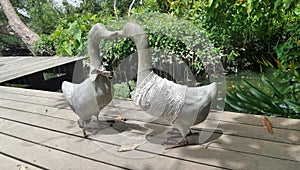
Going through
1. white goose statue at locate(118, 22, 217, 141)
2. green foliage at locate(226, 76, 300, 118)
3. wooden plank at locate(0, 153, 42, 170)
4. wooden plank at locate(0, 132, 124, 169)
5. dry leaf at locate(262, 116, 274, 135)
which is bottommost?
green foliage at locate(226, 76, 300, 118)

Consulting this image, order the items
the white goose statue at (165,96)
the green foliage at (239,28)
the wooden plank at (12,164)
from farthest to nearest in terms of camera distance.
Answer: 1. the green foliage at (239,28)
2. the wooden plank at (12,164)
3. the white goose statue at (165,96)

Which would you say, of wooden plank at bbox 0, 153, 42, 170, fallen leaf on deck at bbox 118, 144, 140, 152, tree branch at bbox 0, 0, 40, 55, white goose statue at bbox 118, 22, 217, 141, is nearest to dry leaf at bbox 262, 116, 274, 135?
white goose statue at bbox 118, 22, 217, 141

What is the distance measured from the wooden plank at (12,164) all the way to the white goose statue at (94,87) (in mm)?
327

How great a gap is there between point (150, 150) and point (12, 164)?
644 mm

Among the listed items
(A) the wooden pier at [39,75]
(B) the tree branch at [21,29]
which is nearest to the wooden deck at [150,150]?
(A) the wooden pier at [39,75]

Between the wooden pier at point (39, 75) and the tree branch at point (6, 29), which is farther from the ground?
the tree branch at point (6, 29)

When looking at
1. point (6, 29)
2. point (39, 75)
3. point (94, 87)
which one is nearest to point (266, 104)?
point (94, 87)

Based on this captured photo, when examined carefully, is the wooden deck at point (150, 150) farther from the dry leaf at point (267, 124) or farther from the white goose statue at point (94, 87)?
the white goose statue at point (94, 87)

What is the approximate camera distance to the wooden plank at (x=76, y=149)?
105 centimetres

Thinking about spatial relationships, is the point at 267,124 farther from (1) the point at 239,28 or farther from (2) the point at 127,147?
(1) the point at 239,28

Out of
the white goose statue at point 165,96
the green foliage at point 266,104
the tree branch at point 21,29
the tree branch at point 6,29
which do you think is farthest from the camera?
the tree branch at point 6,29

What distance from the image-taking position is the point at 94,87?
119 centimetres

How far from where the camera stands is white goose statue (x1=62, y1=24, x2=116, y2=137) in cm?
115

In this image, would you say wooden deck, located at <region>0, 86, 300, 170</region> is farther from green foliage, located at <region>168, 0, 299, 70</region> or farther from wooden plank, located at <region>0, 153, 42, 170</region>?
green foliage, located at <region>168, 0, 299, 70</region>
